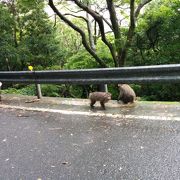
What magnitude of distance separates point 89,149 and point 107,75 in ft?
8.01

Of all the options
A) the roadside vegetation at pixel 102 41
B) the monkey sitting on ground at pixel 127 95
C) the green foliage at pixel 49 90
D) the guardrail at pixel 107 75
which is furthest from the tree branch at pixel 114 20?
the monkey sitting on ground at pixel 127 95

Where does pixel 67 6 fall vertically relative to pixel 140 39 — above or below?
above

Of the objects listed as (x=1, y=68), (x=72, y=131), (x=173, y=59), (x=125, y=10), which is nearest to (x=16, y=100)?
(x=72, y=131)

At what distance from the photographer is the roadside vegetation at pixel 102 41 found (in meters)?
13.7

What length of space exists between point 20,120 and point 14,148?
1.52 meters

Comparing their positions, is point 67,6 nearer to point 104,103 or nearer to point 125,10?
point 125,10

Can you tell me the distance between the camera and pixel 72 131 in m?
5.27

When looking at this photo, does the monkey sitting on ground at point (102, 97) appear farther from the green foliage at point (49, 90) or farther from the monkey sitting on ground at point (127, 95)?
the green foliage at point (49, 90)

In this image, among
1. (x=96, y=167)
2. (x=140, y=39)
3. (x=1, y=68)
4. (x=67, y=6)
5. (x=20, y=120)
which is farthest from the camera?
(x=67, y=6)

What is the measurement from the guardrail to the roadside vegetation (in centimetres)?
609

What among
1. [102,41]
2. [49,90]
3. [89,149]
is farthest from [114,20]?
[89,149]

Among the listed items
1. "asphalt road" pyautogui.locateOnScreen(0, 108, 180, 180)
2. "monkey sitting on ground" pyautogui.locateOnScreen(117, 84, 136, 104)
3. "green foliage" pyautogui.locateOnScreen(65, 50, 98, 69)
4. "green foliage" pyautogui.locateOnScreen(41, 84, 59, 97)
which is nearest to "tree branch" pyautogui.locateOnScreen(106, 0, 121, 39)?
"green foliage" pyautogui.locateOnScreen(65, 50, 98, 69)

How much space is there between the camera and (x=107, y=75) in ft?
21.7

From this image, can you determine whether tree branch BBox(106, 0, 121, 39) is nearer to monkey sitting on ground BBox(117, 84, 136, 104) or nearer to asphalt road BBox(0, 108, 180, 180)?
monkey sitting on ground BBox(117, 84, 136, 104)
